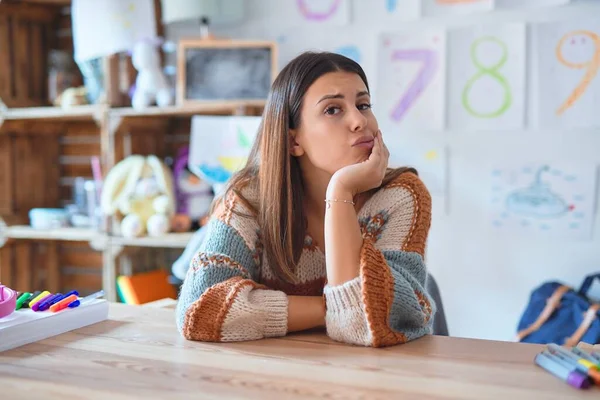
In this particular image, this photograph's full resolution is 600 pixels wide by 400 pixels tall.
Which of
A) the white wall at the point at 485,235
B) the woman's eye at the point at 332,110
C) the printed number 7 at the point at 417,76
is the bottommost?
the white wall at the point at 485,235

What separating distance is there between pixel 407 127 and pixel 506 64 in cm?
42

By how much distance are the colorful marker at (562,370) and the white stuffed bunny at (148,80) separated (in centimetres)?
199

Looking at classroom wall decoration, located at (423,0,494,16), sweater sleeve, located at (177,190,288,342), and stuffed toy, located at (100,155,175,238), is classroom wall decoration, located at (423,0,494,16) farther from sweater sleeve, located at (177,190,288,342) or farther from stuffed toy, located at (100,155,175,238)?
sweater sleeve, located at (177,190,288,342)

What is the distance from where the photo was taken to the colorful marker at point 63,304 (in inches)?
43.8

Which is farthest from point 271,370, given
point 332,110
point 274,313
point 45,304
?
point 332,110

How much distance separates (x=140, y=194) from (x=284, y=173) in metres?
1.37

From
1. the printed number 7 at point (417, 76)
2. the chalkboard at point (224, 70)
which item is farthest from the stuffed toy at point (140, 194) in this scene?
the printed number 7 at point (417, 76)

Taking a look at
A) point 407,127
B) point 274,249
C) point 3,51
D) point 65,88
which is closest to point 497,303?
point 407,127

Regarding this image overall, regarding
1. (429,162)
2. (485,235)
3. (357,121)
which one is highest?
(357,121)

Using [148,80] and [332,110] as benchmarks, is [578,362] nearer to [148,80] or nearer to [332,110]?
[332,110]

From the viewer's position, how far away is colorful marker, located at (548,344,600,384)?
2.57 ft

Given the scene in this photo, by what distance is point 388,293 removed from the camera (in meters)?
1.02

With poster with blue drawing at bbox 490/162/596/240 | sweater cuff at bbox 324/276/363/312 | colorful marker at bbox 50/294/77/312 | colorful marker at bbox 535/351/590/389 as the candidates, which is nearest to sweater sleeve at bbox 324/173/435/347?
sweater cuff at bbox 324/276/363/312

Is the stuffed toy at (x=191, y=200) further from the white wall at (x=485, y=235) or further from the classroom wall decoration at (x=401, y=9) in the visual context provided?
the classroom wall decoration at (x=401, y=9)
